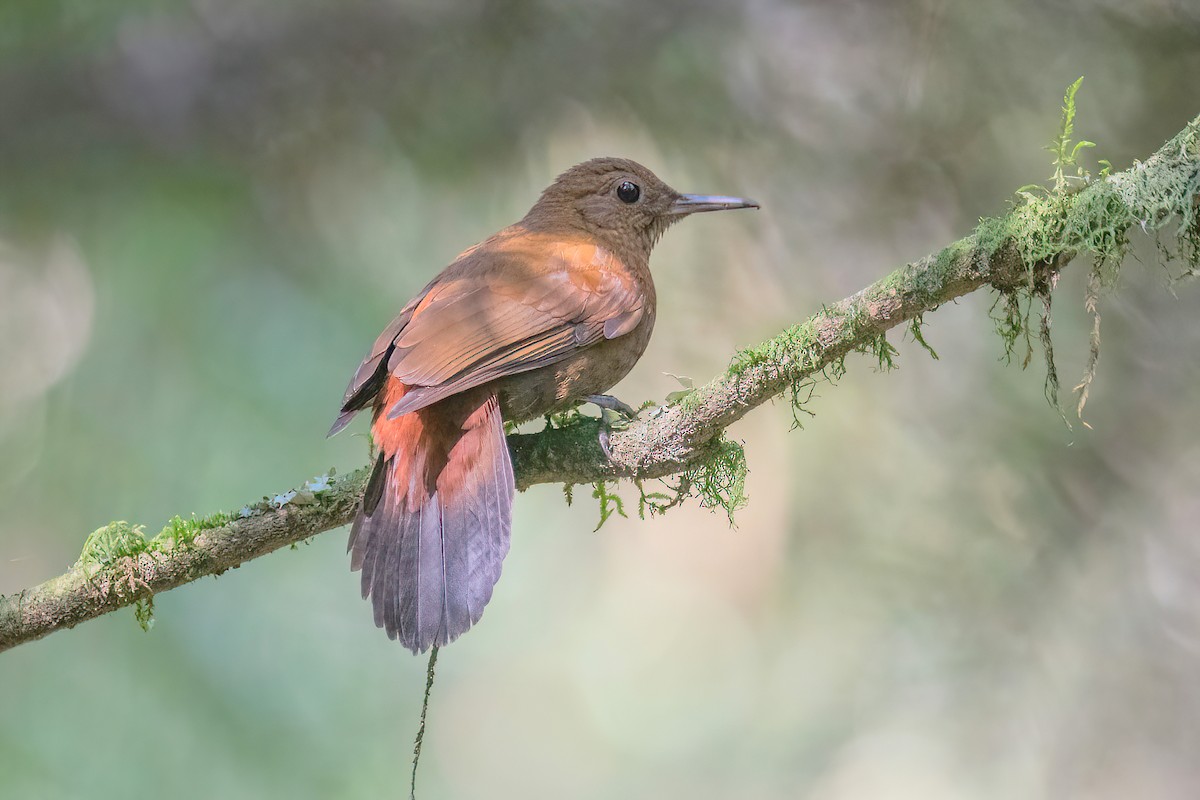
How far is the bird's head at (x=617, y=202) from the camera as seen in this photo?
374 centimetres

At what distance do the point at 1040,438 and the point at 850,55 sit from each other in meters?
1.75

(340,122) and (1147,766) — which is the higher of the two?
(340,122)

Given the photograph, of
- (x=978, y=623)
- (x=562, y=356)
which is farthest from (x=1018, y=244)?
(x=978, y=623)

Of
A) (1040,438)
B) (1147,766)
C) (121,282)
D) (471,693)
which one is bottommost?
(1147,766)

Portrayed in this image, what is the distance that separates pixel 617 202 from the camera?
12.4ft

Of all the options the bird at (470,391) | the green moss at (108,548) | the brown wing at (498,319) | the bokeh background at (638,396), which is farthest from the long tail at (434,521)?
the bokeh background at (638,396)

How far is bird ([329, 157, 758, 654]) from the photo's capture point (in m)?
2.55

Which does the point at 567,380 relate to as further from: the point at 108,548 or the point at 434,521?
the point at 108,548

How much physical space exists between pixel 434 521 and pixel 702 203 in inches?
64.6

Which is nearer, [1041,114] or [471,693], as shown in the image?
[1041,114]

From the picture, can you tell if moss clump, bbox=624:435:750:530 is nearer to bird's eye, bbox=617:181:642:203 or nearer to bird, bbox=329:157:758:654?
bird, bbox=329:157:758:654

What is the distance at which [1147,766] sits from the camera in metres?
4.28

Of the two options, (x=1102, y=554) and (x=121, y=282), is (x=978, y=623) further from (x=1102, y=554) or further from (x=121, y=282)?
(x=121, y=282)

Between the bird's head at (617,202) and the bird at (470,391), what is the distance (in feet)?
0.38
